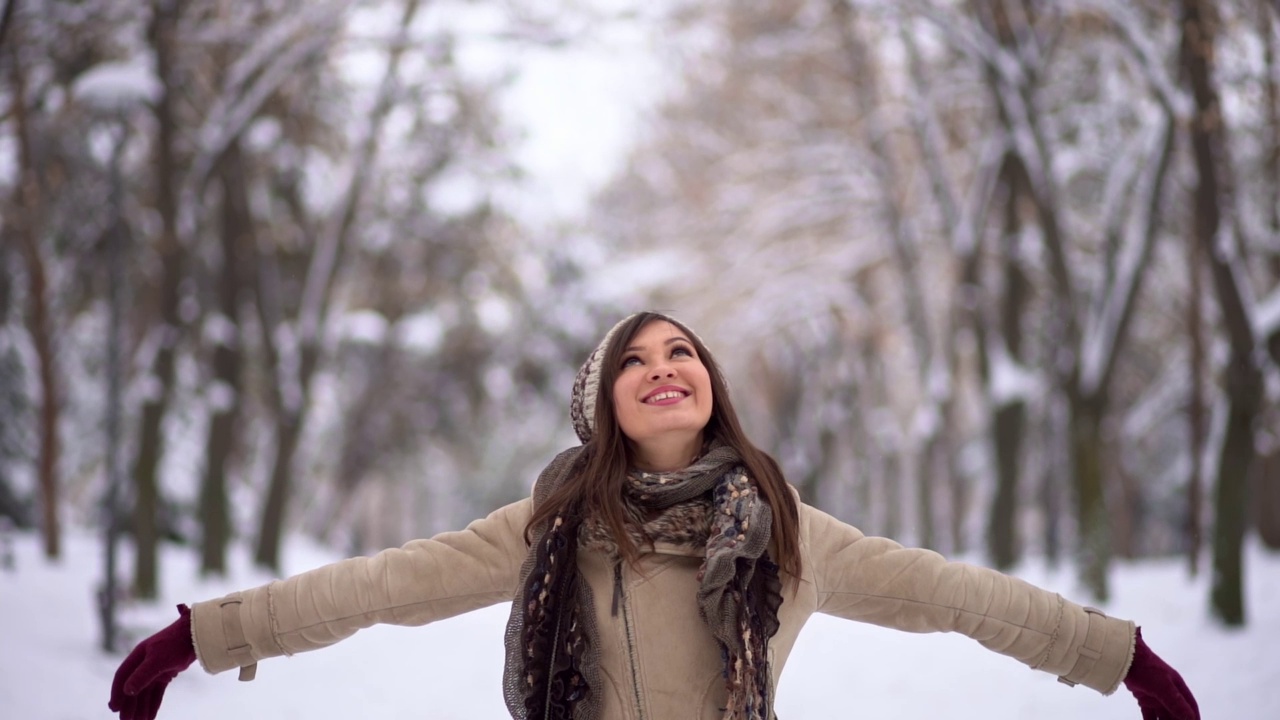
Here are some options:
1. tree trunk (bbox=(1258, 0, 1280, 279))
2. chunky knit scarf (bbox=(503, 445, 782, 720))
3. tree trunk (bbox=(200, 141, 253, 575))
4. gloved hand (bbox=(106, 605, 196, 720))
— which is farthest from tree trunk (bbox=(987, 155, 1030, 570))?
gloved hand (bbox=(106, 605, 196, 720))

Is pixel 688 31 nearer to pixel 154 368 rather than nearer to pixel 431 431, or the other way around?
pixel 154 368

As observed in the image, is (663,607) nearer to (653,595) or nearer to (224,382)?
(653,595)

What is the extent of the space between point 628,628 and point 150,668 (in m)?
1.06

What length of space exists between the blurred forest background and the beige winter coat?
5473 mm

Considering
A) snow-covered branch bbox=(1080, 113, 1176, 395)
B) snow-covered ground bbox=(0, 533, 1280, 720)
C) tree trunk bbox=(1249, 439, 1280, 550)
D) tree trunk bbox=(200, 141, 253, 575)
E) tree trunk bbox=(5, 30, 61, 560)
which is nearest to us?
snow-covered ground bbox=(0, 533, 1280, 720)

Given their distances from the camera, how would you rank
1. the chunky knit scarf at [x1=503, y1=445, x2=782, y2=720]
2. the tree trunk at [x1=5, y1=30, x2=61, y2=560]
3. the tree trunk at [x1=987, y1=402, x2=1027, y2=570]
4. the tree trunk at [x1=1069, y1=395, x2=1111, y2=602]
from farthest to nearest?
the tree trunk at [x1=987, y1=402, x2=1027, y2=570] < the tree trunk at [x1=5, y1=30, x2=61, y2=560] < the tree trunk at [x1=1069, y1=395, x2=1111, y2=602] < the chunky knit scarf at [x1=503, y1=445, x2=782, y2=720]

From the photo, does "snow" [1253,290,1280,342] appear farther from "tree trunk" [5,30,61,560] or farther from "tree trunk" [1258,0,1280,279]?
"tree trunk" [5,30,61,560]

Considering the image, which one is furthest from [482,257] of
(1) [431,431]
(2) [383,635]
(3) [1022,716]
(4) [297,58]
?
(3) [1022,716]

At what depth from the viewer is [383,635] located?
30.0 ft

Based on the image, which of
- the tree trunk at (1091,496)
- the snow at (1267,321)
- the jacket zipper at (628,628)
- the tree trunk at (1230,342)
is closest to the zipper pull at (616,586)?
the jacket zipper at (628,628)

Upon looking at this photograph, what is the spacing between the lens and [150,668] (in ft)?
8.37

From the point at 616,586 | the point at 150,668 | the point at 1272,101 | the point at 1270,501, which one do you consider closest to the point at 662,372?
the point at 616,586

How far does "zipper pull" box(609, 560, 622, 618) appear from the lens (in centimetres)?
260

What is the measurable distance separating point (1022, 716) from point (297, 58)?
8.39m
